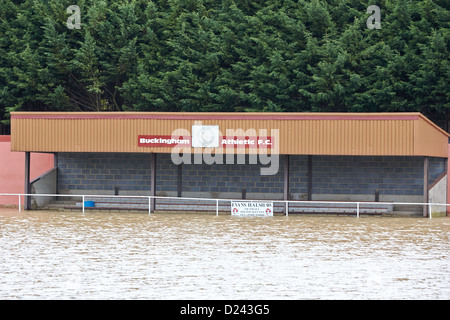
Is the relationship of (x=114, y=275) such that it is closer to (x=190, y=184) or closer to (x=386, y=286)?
(x=386, y=286)

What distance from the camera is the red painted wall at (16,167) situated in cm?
4241

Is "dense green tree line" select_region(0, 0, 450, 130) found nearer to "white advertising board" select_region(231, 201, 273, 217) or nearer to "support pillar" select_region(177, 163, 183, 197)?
"support pillar" select_region(177, 163, 183, 197)

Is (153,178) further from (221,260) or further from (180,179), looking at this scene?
(221,260)

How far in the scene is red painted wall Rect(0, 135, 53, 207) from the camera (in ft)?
139

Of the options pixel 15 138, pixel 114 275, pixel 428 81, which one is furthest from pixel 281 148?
pixel 114 275

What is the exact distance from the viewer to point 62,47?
56.7 meters

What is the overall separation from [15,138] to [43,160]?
438cm

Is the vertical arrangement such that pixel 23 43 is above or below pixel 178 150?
above

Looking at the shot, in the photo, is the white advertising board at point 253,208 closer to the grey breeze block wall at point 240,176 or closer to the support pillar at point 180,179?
the grey breeze block wall at point 240,176

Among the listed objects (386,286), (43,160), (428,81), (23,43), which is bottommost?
(386,286)

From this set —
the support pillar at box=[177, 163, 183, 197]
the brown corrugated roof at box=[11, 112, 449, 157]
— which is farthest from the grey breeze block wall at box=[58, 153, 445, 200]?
the brown corrugated roof at box=[11, 112, 449, 157]

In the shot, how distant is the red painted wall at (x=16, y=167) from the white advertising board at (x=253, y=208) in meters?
12.1

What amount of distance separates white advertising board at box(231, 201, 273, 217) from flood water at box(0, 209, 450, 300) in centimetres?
375

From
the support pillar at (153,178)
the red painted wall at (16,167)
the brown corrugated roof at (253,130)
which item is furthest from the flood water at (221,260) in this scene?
the red painted wall at (16,167)
